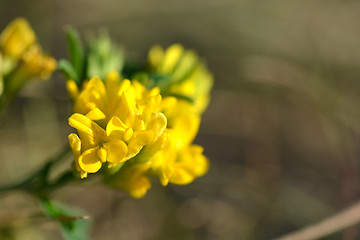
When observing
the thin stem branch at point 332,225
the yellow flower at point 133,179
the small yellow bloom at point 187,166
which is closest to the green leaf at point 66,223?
the yellow flower at point 133,179

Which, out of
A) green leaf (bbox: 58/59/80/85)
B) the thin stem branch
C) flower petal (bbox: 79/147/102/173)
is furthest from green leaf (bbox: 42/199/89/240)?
the thin stem branch

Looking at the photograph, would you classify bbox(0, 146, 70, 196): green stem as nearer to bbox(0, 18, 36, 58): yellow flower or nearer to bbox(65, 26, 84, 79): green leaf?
bbox(65, 26, 84, 79): green leaf

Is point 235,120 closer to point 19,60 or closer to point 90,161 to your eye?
point 19,60

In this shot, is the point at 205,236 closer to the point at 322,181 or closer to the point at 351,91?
the point at 322,181

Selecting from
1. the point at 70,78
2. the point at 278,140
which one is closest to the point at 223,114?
the point at 278,140

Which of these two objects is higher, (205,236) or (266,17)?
(266,17)

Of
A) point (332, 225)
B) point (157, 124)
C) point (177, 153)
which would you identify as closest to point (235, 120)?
point (332, 225)

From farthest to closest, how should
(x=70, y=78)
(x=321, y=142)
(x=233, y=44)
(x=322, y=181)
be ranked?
(x=233, y=44) < (x=321, y=142) < (x=322, y=181) < (x=70, y=78)
